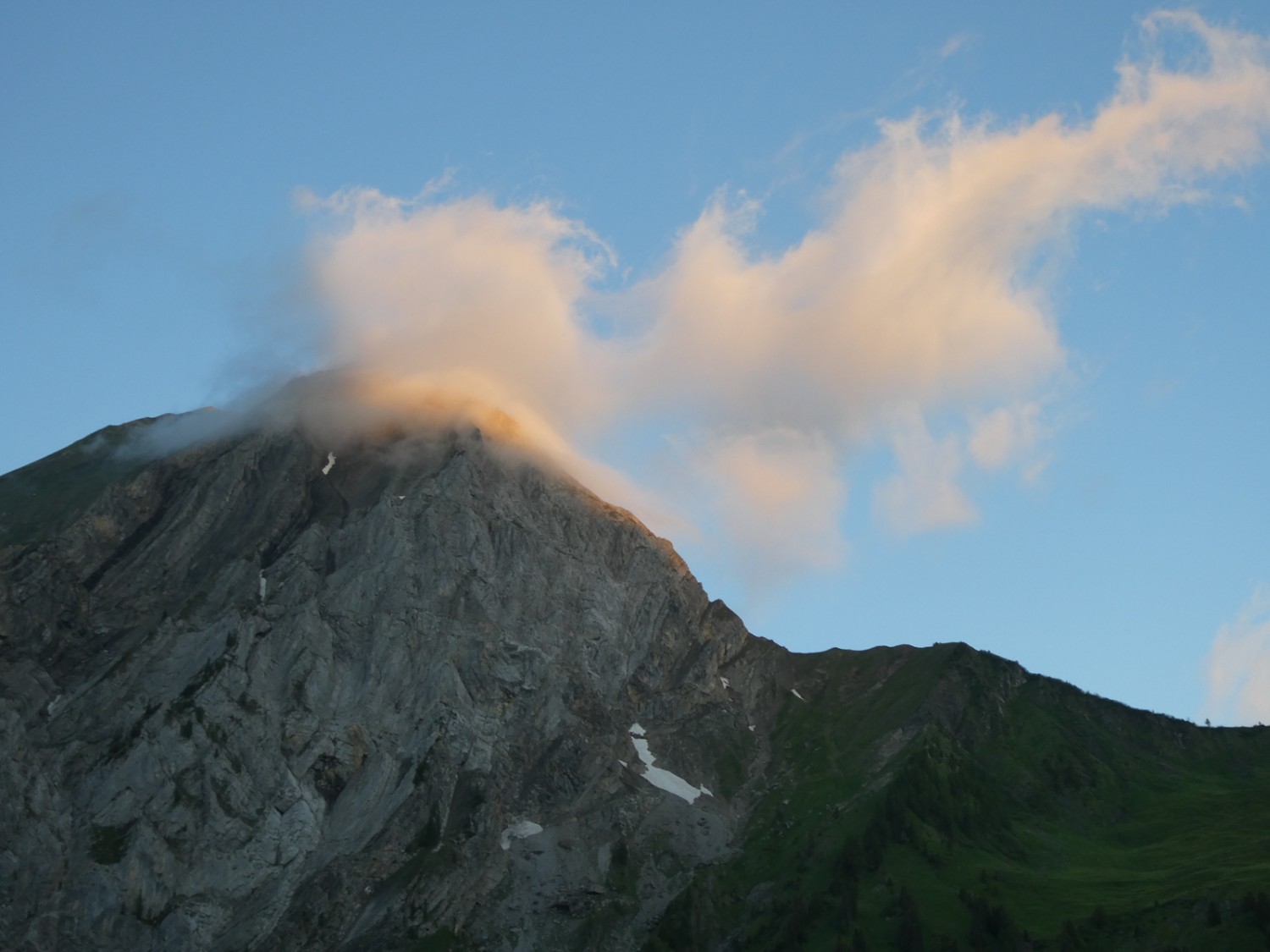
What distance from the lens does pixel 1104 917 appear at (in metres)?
187

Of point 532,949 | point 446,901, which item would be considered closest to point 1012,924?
point 532,949

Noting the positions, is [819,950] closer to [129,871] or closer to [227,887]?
[227,887]

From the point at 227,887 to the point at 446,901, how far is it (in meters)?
31.4

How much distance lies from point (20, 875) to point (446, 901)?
59.3m

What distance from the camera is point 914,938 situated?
188m

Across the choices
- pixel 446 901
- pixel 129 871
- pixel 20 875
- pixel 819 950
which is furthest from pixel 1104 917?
pixel 20 875

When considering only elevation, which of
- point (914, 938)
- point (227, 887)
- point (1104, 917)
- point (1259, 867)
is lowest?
point (227, 887)

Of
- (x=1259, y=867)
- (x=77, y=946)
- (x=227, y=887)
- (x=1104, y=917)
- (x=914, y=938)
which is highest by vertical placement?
(x=1259, y=867)

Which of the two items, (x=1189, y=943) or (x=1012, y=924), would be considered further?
(x=1012, y=924)

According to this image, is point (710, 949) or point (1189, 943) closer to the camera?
point (1189, 943)

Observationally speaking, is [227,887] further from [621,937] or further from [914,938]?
[914,938]

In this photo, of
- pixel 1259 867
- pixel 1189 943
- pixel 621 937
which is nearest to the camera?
pixel 1189 943

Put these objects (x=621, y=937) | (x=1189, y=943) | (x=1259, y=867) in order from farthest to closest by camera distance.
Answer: (x=621, y=937) → (x=1259, y=867) → (x=1189, y=943)

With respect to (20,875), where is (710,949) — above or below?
above
